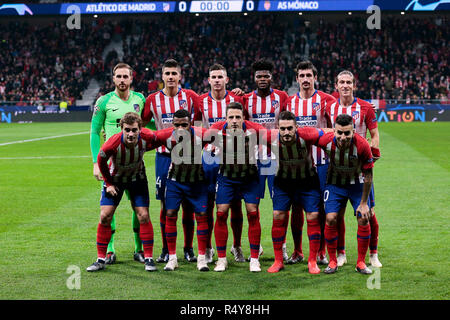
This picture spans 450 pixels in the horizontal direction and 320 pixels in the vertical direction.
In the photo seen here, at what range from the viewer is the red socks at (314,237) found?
21.4ft

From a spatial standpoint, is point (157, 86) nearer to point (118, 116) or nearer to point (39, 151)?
point (39, 151)

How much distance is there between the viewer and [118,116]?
7090 mm

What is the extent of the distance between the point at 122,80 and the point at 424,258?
4091 millimetres

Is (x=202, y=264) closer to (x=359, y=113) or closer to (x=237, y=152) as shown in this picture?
(x=237, y=152)

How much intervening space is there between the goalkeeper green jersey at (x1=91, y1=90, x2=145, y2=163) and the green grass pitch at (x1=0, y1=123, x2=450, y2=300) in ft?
4.80

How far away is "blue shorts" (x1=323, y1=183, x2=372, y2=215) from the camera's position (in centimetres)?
649

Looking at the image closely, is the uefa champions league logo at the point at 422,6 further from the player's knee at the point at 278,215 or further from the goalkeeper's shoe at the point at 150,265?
the goalkeeper's shoe at the point at 150,265

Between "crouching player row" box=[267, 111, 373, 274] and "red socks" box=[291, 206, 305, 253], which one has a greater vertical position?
"crouching player row" box=[267, 111, 373, 274]

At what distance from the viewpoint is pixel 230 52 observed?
41125 mm

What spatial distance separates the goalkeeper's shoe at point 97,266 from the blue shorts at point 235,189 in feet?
4.76

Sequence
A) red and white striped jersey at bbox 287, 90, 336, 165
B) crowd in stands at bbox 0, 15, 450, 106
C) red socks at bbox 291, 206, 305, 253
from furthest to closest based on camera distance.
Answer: crowd in stands at bbox 0, 15, 450, 106 < red and white striped jersey at bbox 287, 90, 336, 165 < red socks at bbox 291, 206, 305, 253

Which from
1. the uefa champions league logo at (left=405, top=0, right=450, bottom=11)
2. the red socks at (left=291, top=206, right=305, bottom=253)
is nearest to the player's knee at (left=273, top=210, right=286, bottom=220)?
the red socks at (left=291, top=206, right=305, bottom=253)

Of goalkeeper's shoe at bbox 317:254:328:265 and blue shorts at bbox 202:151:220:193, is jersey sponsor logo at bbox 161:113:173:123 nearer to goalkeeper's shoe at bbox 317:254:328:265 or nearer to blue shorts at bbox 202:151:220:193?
blue shorts at bbox 202:151:220:193

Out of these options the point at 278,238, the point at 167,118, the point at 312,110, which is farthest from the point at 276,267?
the point at 167,118
